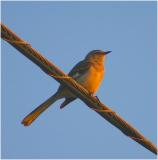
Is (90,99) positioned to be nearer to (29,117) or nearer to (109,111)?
(109,111)

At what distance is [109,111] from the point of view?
23.6 ft

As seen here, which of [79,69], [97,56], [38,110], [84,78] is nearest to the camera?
[38,110]

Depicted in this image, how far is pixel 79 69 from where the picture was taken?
35.2 ft

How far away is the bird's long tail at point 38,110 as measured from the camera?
27.9ft

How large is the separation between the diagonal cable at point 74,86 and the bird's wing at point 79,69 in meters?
3.26

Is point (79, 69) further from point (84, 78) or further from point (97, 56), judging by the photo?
point (97, 56)

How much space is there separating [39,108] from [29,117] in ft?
2.37

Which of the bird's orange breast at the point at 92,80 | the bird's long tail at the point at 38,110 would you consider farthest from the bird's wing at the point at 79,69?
the bird's long tail at the point at 38,110

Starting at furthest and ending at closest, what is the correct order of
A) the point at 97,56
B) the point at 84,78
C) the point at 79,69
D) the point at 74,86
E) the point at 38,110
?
the point at 97,56
the point at 79,69
the point at 84,78
the point at 38,110
the point at 74,86

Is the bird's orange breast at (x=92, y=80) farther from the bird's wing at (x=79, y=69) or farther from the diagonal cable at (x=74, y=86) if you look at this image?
the diagonal cable at (x=74, y=86)

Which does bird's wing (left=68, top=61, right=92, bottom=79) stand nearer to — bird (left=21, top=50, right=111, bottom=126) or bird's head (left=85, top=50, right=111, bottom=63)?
bird (left=21, top=50, right=111, bottom=126)

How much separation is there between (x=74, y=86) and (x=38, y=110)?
2.34 m

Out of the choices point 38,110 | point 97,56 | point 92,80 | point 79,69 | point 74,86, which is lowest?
point 74,86

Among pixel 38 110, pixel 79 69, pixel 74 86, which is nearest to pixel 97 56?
pixel 79 69
